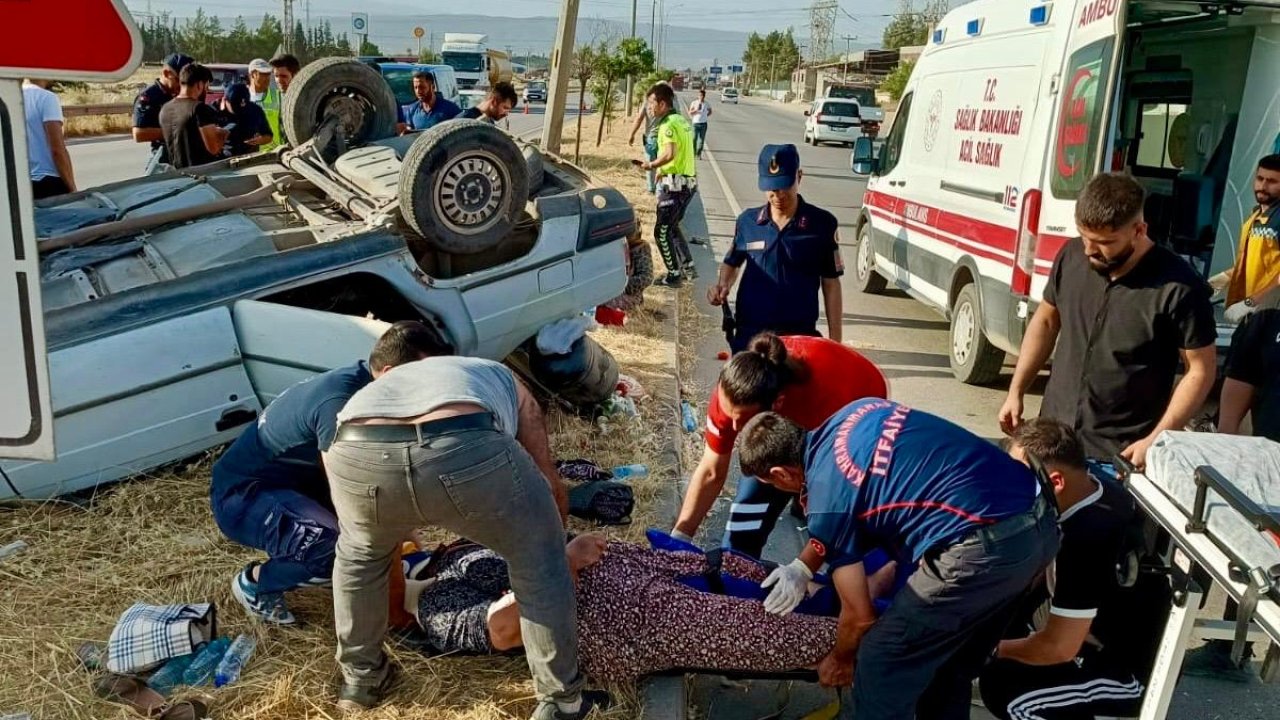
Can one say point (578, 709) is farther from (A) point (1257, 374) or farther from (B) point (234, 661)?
(A) point (1257, 374)

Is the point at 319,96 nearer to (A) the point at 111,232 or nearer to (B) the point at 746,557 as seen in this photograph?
(A) the point at 111,232

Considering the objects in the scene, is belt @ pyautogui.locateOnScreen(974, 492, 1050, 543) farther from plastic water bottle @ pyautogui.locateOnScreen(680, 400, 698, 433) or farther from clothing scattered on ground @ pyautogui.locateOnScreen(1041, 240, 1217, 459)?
plastic water bottle @ pyautogui.locateOnScreen(680, 400, 698, 433)

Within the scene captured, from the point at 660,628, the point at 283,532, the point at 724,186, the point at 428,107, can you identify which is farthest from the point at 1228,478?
the point at 724,186

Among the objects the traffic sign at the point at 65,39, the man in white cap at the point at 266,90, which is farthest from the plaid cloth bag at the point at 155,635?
the man in white cap at the point at 266,90

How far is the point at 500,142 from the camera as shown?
4.94 m

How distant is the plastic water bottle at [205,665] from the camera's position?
3.32 m

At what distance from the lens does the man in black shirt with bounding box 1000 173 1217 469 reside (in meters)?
3.53

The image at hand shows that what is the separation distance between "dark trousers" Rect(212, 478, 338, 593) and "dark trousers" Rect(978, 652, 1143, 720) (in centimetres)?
217

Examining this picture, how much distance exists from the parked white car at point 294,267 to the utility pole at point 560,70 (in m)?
6.58

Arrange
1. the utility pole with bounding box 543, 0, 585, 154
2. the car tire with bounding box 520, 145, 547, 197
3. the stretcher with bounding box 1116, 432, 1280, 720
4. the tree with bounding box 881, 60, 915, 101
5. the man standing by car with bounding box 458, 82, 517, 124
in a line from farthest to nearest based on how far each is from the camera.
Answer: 1. the tree with bounding box 881, 60, 915, 101
2. the utility pole with bounding box 543, 0, 585, 154
3. the man standing by car with bounding box 458, 82, 517, 124
4. the car tire with bounding box 520, 145, 547, 197
5. the stretcher with bounding box 1116, 432, 1280, 720

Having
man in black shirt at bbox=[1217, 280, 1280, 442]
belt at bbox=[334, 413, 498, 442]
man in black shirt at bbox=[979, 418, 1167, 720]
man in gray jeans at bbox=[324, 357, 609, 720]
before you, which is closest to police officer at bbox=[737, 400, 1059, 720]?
man in black shirt at bbox=[979, 418, 1167, 720]

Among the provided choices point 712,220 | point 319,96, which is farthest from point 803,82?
point 319,96

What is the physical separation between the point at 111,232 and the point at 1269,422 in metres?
4.91

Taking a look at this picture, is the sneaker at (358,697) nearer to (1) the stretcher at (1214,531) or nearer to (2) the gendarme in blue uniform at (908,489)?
(2) the gendarme in blue uniform at (908,489)
